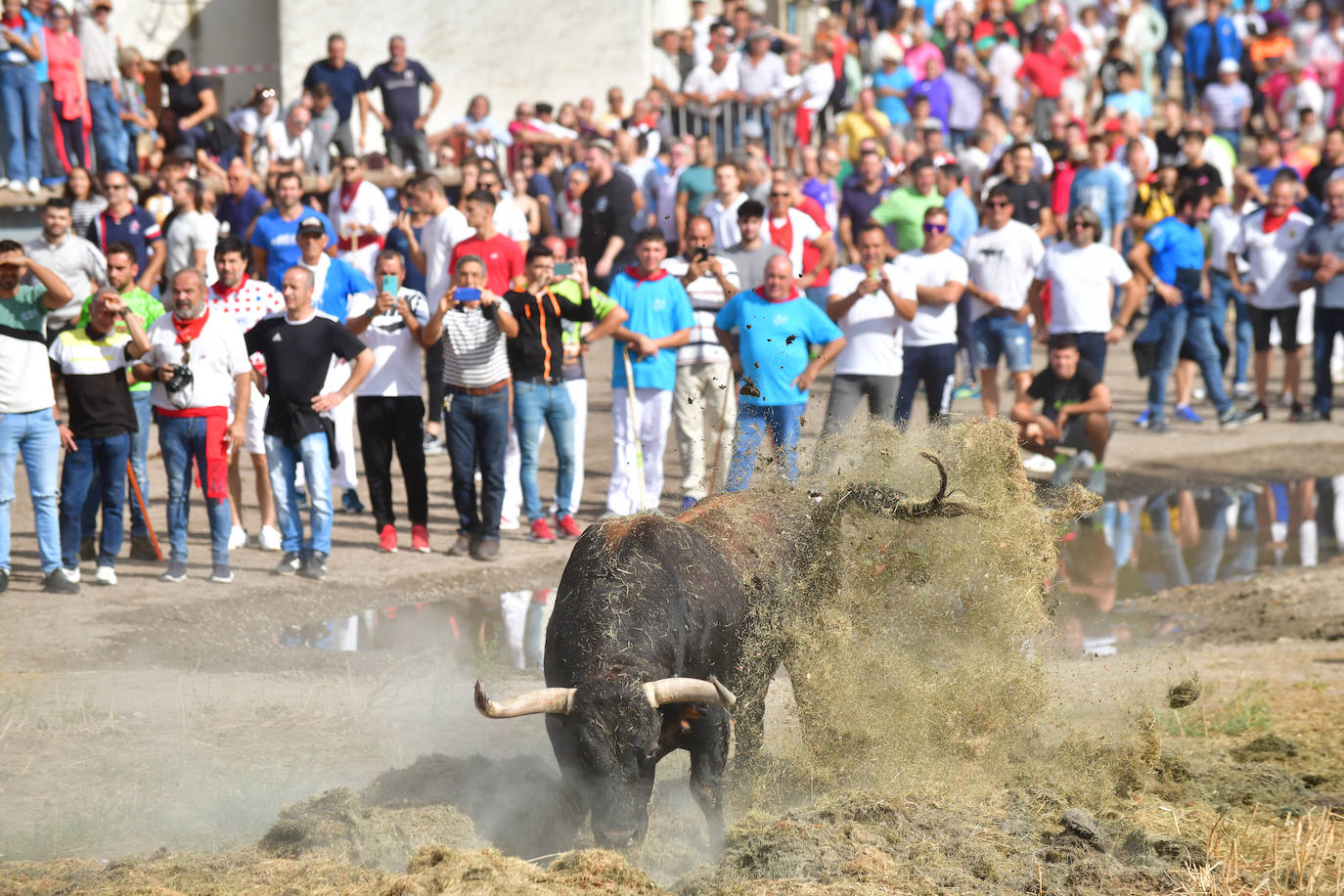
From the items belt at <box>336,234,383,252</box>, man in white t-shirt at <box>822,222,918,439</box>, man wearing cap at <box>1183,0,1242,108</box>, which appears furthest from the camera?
man wearing cap at <box>1183,0,1242,108</box>

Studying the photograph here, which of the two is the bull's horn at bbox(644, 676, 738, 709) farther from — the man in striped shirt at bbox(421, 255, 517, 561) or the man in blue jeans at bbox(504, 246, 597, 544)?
the man in blue jeans at bbox(504, 246, 597, 544)

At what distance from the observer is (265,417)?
1145cm

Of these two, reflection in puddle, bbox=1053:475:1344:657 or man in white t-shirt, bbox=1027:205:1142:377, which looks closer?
reflection in puddle, bbox=1053:475:1344:657

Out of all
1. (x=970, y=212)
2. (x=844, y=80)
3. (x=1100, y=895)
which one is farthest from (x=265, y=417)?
(x=844, y=80)

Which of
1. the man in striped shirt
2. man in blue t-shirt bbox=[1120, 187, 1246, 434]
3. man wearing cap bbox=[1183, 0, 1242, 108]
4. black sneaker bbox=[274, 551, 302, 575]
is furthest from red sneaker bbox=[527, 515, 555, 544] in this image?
man wearing cap bbox=[1183, 0, 1242, 108]

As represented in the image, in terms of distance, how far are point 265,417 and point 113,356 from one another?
1.21 meters

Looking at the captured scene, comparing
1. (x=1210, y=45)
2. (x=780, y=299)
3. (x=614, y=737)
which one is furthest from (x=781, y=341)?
(x=1210, y=45)

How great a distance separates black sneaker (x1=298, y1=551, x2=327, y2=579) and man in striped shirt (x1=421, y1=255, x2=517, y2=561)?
112 cm

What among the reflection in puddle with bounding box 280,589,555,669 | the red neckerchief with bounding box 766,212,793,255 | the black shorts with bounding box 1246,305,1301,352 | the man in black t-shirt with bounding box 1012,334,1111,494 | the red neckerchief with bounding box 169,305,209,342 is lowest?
the reflection in puddle with bounding box 280,589,555,669

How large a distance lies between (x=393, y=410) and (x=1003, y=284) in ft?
20.8

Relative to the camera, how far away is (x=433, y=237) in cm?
1395

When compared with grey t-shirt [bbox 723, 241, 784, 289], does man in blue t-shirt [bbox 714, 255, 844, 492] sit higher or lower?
lower

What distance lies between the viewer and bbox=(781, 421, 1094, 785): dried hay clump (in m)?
6.80

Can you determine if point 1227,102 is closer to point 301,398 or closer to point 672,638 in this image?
point 301,398
